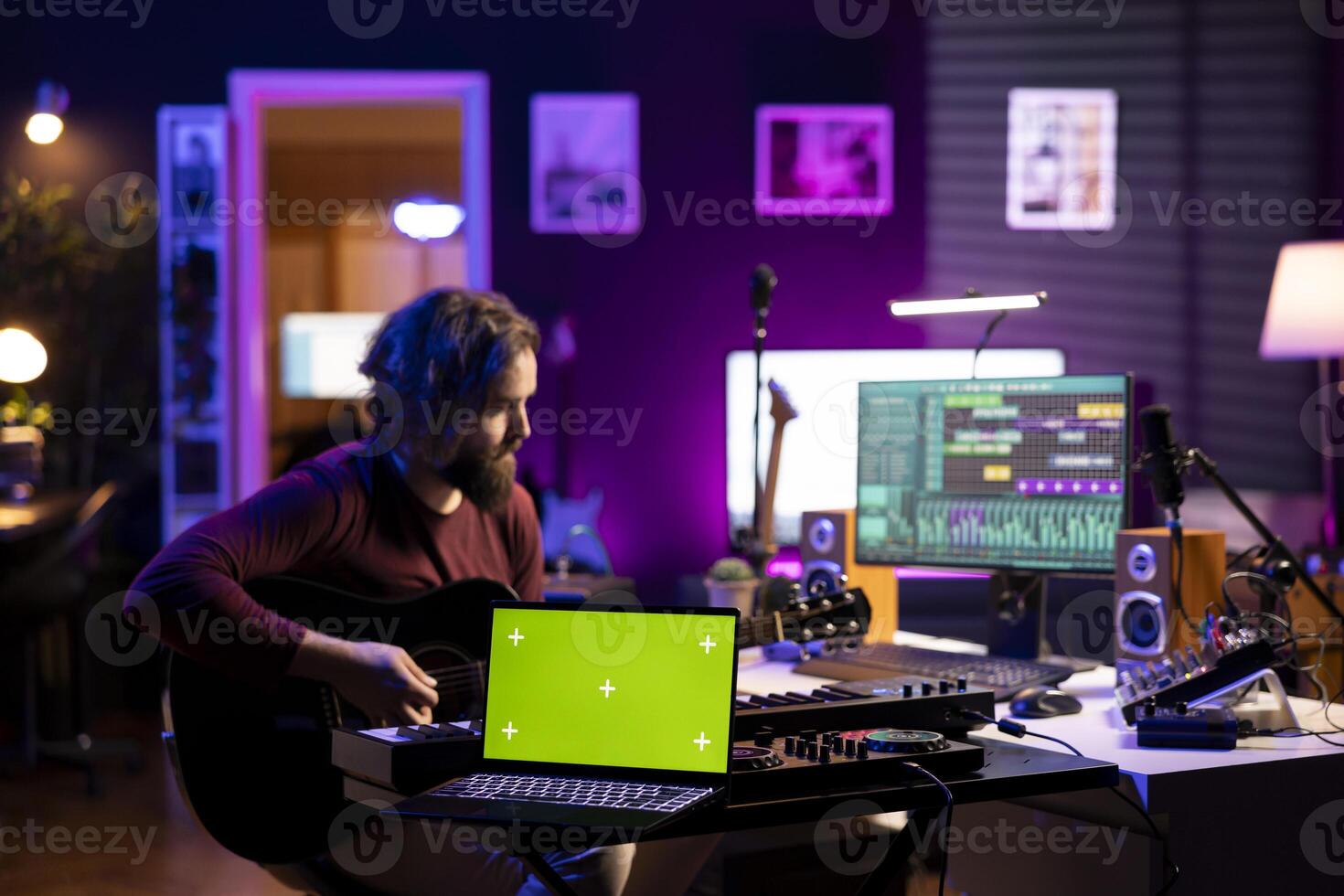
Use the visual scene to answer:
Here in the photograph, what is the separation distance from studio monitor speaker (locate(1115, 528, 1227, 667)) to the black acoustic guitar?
1.91ft

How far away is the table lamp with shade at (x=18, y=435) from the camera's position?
427cm

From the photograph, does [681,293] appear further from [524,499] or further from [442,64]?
[524,499]

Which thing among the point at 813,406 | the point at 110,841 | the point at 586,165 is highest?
the point at 586,165

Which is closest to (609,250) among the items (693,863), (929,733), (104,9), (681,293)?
(681,293)

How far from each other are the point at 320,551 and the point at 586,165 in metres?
2.92

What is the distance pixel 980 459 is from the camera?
224 cm

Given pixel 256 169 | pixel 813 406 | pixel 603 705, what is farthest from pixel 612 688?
pixel 256 169

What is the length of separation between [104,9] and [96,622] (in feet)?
7.35

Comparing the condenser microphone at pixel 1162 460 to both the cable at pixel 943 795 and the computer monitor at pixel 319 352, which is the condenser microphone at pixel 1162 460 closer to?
the cable at pixel 943 795

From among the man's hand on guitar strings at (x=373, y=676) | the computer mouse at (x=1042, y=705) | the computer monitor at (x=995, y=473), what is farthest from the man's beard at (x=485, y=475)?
the computer mouse at (x=1042, y=705)

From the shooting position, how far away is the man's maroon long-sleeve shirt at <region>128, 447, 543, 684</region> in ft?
6.16

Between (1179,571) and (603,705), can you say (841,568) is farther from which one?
(603,705)

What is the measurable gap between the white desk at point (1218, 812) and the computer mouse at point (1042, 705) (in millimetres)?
36

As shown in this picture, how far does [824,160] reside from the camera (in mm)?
4746
